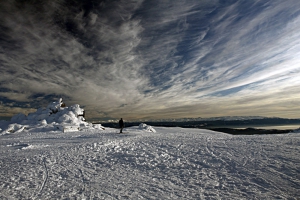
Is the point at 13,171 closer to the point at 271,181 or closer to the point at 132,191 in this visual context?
the point at 132,191

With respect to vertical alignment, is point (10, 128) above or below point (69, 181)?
above

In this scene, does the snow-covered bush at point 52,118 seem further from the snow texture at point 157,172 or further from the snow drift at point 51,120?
the snow texture at point 157,172

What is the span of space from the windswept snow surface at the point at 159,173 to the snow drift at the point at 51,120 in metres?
24.1

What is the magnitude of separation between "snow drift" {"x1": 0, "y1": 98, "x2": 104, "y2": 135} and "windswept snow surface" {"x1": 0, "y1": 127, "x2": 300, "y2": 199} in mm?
24118

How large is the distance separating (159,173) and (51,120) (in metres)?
43.8

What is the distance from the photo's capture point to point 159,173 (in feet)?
36.2

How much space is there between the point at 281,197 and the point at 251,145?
894cm

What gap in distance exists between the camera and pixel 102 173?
11.1 metres

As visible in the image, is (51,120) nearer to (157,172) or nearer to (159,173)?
(157,172)

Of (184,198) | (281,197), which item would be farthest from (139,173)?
(281,197)

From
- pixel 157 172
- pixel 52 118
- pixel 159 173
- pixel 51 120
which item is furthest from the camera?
pixel 52 118

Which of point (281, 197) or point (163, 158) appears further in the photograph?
point (163, 158)

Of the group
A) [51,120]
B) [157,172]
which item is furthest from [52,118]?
[157,172]

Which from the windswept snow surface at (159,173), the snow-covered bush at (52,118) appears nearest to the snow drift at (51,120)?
the snow-covered bush at (52,118)
